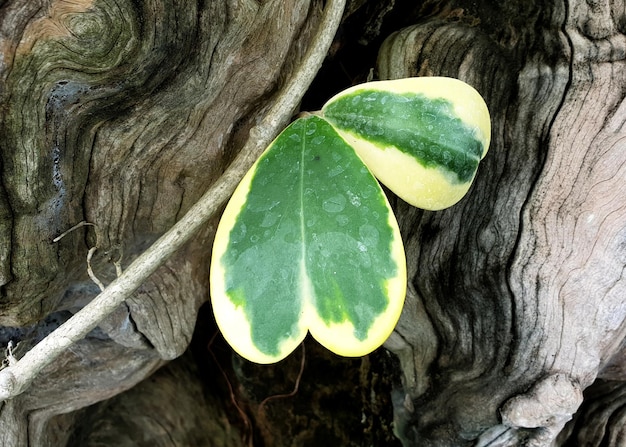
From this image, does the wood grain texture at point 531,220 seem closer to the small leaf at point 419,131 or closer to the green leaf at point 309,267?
the small leaf at point 419,131

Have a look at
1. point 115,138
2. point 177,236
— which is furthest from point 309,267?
point 115,138

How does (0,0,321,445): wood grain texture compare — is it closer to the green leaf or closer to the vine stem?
the vine stem

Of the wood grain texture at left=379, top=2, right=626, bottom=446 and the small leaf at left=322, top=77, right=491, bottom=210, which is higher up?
the small leaf at left=322, top=77, right=491, bottom=210

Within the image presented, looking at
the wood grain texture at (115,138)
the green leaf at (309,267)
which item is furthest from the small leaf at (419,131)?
the wood grain texture at (115,138)

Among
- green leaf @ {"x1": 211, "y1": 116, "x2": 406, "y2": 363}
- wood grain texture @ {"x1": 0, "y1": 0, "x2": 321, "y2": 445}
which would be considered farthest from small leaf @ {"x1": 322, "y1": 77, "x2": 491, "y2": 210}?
wood grain texture @ {"x1": 0, "y1": 0, "x2": 321, "y2": 445}

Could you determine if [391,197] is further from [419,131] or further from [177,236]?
[177,236]

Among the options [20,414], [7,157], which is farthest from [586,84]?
[20,414]
